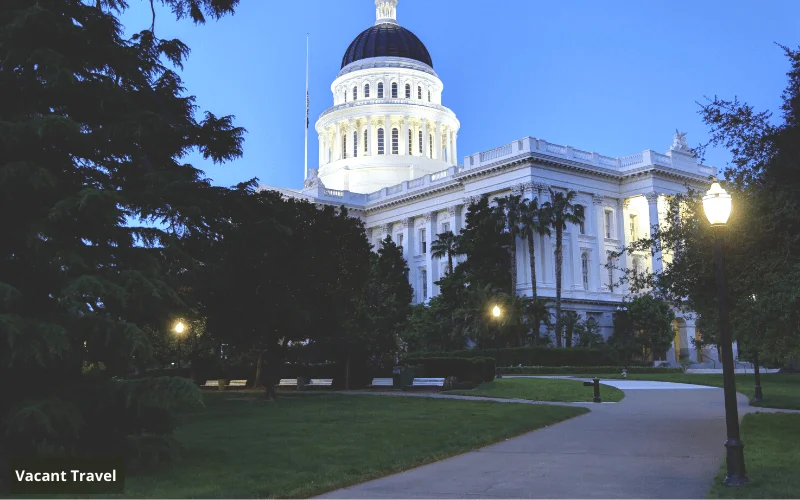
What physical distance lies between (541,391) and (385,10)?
8961 cm

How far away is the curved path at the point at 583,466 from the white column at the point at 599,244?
51004mm

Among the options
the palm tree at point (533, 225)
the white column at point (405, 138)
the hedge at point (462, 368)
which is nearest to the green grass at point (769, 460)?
the hedge at point (462, 368)

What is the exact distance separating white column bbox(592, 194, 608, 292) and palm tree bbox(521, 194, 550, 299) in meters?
9.69

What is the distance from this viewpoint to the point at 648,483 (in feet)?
32.9

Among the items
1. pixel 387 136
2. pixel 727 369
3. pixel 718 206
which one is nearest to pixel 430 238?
pixel 387 136

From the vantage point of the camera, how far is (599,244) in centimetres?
6906

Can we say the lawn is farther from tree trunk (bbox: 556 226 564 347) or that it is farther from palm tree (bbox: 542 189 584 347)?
palm tree (bbox: 542 189 584 347)

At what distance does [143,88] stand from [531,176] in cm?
5123

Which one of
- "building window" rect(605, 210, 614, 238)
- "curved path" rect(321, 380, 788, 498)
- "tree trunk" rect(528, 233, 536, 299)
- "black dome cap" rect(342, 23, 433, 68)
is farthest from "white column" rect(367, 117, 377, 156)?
"curved path" rect(321, 380, 788, 498)

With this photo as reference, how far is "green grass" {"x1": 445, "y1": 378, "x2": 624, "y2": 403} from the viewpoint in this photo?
25984 mm

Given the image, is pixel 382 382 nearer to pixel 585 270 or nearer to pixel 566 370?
pixel 566 370

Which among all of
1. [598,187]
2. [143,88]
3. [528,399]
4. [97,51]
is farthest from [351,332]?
[598,187]

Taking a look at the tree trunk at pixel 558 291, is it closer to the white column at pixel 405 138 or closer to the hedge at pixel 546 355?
the hedge at pixel 546 355

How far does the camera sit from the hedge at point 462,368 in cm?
3216
